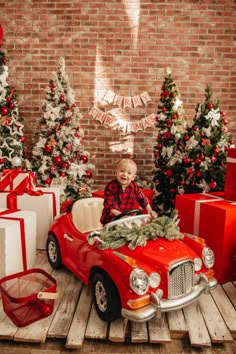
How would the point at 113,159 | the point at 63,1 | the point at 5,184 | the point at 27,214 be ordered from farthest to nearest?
the point at 113,159 < the point at 63,1 < the point at 5,184 < the point at 27,214

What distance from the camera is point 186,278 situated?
2406 millimetres

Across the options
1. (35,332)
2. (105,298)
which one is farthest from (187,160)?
(35,332)

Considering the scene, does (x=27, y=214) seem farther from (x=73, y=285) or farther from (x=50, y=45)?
(x=50, y=45)

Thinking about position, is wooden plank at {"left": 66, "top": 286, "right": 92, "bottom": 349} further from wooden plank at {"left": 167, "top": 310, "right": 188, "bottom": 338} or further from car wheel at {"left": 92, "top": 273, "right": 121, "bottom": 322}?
wooden plank at {"left": 167, "top": 310, "right": 188, "bottom": 338}

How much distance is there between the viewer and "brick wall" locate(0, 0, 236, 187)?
524 centimetres

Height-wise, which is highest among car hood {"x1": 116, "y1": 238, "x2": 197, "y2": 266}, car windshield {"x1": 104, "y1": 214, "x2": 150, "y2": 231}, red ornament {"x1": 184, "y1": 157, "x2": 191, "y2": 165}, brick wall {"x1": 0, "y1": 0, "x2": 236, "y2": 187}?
brick wall {"x1": 0, "y1": 0, "x2": 236, "y2": 187}

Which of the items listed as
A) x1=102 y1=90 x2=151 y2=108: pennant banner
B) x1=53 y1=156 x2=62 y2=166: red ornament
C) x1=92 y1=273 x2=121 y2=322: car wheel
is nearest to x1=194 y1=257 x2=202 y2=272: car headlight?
x1=92 y1=273 x2=121 y2=322: car wheel

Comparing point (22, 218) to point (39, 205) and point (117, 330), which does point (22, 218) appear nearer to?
point (39, 205)

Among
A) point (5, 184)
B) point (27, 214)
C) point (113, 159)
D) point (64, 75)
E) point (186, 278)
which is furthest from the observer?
point (113, 159)

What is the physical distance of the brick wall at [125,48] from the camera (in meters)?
5.24

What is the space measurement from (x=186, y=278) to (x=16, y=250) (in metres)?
1.60

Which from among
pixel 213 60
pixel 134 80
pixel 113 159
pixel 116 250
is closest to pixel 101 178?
pixel 113 159

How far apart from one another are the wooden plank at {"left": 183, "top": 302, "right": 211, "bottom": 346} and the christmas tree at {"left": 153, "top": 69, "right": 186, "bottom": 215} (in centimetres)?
218

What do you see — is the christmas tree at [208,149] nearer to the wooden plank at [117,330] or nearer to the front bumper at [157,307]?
the front bumper at [157,307]
